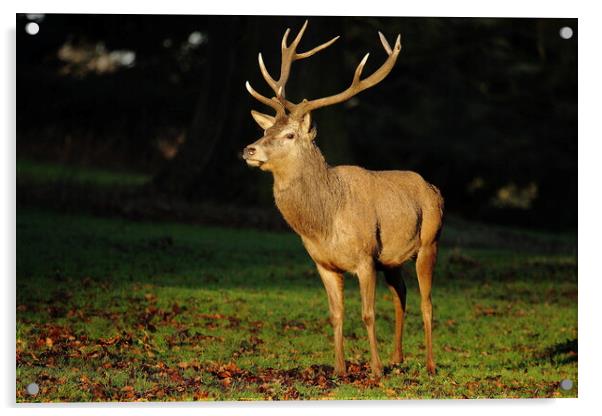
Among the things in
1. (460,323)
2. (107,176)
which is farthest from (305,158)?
(107,176)

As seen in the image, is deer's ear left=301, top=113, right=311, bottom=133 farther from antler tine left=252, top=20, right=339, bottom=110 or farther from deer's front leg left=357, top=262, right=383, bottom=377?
deer's front leg left=357, top=262, right=383, bottom=377

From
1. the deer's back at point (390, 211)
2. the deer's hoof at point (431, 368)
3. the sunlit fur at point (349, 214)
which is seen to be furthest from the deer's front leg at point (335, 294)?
the deer's hoof at point (431, 368)

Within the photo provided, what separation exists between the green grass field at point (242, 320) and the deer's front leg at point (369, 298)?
0.12 metres

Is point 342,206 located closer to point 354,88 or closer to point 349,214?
point 349,214

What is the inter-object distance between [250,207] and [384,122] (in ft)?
26.8

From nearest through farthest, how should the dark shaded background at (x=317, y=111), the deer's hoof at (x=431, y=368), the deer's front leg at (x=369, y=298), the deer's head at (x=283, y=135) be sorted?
the deer's head at (x=283, y=135), the deer's front leg at (x=369, y=298), the deer's hoof at (x=431, y=368), the dark shaded background at (x=317, y=111)

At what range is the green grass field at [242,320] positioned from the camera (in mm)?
8258

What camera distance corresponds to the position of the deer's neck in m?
7.77

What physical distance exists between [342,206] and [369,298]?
0.60 meters

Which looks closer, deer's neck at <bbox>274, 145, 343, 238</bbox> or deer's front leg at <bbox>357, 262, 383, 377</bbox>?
deer's neck at <bbox>274, 145, 343, 238</bbox>

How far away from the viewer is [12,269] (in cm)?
801

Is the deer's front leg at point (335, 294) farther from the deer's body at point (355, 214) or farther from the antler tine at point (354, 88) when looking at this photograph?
the antler tine at point (354, 88)

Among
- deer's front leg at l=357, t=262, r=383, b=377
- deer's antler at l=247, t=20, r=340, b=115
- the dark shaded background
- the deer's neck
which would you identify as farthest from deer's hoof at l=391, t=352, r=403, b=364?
the dark shaded background

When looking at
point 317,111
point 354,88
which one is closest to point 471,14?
point 354,88
